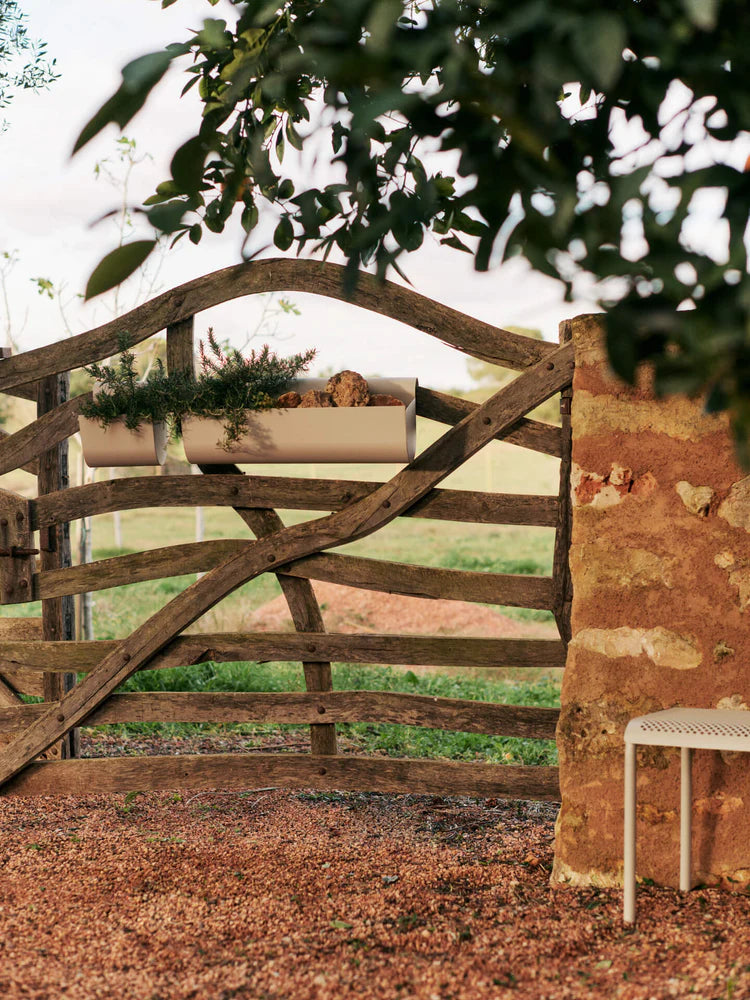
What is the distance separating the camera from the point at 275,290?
11.8 feet

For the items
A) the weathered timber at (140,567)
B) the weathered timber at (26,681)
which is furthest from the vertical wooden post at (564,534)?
the weathered timber at (26,681)

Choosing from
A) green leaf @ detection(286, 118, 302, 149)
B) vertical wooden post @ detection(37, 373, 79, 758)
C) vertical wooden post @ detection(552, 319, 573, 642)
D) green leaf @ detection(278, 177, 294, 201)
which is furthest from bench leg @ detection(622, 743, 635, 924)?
vertical wooden post @ detection(37, 373, 79, 758)

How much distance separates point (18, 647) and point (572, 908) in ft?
8.25

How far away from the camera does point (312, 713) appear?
3619 mm

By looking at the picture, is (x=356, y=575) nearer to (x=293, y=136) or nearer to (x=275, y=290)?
(x=275, y=290)

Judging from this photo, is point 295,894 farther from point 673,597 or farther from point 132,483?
point 132,483

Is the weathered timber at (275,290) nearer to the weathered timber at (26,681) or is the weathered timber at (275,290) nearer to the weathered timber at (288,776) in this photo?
the weathered timber at (26,681)

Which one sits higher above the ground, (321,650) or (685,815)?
(321,650)

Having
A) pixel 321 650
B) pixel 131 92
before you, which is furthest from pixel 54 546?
pixel 131 92

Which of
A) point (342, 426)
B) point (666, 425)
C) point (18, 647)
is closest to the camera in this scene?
point (666, 425)

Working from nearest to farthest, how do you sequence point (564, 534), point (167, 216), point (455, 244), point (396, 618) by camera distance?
1. point (167, 216)
2. point (455, 244)
3. point (564, 534)
4. point (396, 618)

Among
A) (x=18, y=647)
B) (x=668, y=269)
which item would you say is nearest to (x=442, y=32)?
(x=668, y=269)

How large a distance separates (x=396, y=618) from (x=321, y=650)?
5099mm

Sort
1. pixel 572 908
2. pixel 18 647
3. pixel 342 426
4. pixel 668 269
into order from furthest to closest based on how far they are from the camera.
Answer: pixel 18 647 < pixel 342 426 < pixel 572 908 < pixel 668 269
